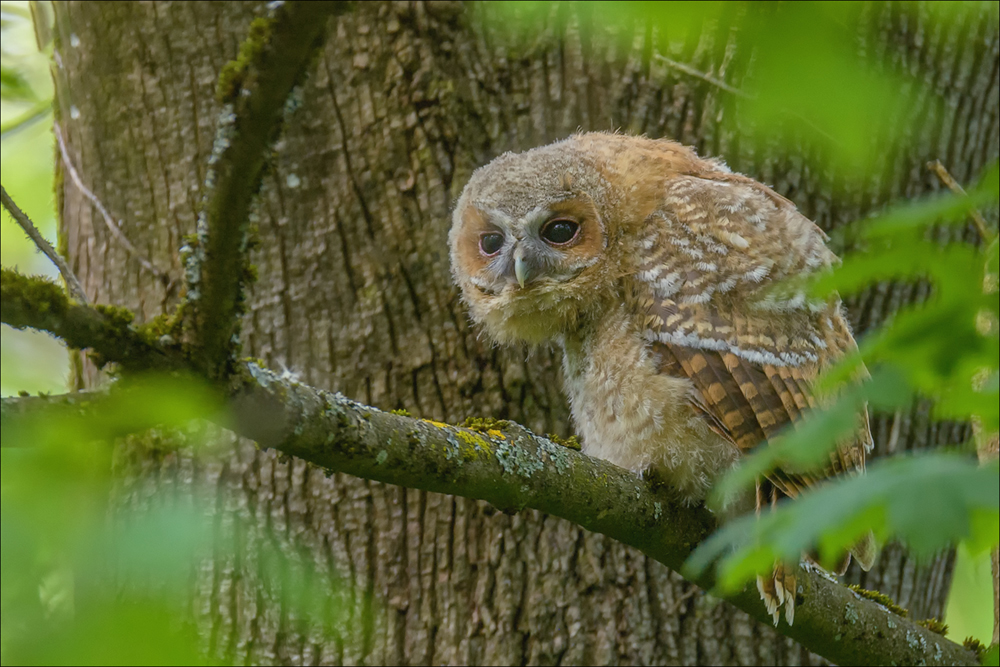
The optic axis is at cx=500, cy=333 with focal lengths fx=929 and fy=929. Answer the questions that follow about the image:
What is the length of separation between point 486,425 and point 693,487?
86cm

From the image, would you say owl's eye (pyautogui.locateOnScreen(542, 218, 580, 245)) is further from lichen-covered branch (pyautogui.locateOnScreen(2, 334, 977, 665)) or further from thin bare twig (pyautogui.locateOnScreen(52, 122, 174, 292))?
thin bare twig (pyautogui.locateOnScreen(52, 122, 174, 292))

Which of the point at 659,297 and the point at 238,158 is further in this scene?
the point at 659,297

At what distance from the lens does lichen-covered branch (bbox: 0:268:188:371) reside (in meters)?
1.41

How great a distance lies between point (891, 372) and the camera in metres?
1.29

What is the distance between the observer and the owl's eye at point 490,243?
137 inches

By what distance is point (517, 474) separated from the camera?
219 centimetres

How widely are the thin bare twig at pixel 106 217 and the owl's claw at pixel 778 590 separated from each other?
2384 millimetres

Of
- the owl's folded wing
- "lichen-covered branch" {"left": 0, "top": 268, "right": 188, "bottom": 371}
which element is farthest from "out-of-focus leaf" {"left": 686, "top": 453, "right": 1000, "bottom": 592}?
the owl's folded wing

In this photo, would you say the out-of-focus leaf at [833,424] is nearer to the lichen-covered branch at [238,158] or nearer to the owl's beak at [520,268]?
the lichen-covered branch at [238,158]

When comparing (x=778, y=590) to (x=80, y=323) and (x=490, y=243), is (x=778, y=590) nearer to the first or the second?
(x=490, y=243)

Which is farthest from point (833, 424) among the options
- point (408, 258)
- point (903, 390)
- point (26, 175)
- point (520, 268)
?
point (26, 175)

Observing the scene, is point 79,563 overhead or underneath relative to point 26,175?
overhead

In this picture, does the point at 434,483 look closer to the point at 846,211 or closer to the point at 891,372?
the point at 891,372

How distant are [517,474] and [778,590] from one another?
0.96 metres
